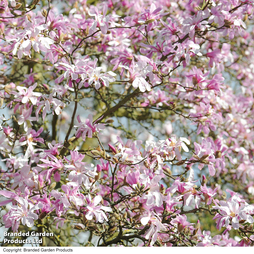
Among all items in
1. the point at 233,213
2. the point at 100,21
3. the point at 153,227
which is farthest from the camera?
the point at 100,21

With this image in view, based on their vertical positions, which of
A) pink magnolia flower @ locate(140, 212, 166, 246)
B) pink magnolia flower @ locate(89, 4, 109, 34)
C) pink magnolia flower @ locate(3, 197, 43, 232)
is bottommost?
pink magnolia flower @ locate(3, 197, 43, 232)

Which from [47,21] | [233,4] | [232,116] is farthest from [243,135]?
[47,21]

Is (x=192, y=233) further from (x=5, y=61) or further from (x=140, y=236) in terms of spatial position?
(x=5, y=61)

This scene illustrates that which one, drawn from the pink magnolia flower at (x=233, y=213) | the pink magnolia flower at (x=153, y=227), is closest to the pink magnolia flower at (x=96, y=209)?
the pink magnolia flower at (x=153, y=227)

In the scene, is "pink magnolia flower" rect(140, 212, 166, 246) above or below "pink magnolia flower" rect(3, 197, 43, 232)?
above

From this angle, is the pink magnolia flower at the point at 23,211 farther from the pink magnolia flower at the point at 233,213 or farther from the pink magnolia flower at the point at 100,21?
the pink magnolia flower at the point at 100,21

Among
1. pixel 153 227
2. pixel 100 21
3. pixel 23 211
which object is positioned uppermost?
pixel 100 21

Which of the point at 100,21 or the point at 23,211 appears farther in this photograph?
the point at 100,21

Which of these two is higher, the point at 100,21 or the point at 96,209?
the point at 100,21

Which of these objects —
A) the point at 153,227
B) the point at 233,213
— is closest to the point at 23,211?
the point at 153,227

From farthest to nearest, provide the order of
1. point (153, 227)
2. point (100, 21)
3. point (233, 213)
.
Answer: point (100, 21) → point (233, 213) → point (153, 227)

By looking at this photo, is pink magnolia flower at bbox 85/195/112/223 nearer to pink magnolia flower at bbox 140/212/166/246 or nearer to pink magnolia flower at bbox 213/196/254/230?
pink magnolia flower at bbox 140/212/166/246

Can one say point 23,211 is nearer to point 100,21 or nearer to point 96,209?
point 96,209

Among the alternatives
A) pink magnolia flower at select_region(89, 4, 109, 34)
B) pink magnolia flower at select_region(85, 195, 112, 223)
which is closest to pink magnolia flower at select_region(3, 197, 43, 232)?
pink magnolia flower at select_region(85, 195, 112, 223)
